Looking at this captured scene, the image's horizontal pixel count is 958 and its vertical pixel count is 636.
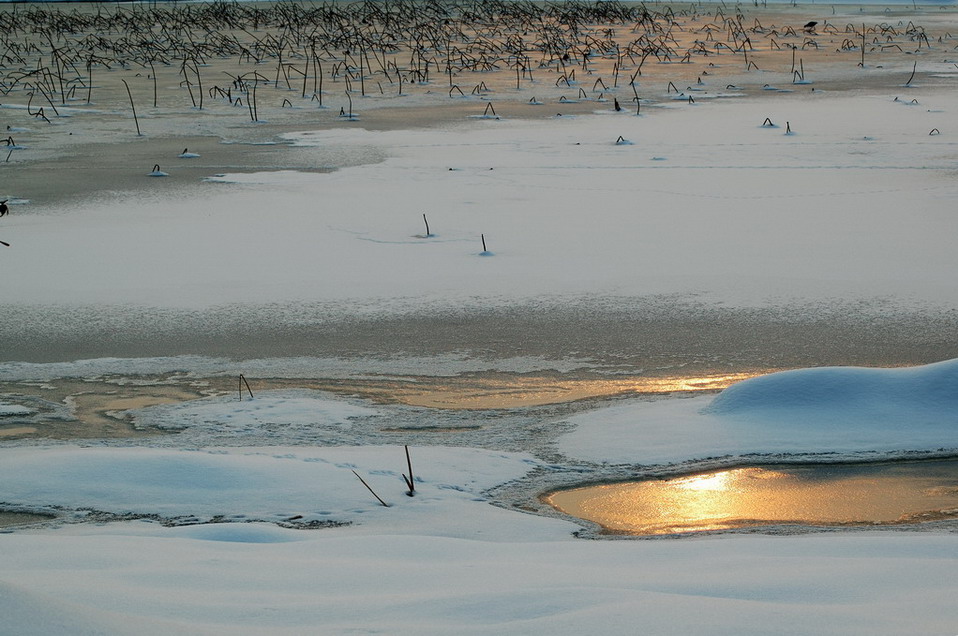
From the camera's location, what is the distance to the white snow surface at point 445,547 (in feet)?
A: 5.12

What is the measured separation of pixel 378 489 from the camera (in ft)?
8.47

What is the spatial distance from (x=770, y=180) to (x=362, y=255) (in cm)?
274

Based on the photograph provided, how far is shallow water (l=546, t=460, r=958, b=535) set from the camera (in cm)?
249

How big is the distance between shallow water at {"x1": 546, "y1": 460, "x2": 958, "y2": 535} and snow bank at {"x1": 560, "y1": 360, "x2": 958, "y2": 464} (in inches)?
3.5

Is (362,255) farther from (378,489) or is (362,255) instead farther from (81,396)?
(378,489)

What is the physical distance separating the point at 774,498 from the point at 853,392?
1.98ft

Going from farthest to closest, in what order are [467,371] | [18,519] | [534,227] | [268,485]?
[534,227] < [467,371] < [268,485] < [18,519]

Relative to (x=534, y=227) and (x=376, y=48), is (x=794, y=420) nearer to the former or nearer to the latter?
(x=534, y=227)

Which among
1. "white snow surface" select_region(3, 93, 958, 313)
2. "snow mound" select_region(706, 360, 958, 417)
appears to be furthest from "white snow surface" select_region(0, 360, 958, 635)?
"white snow surface" select_region(3, 93, 958, 313)

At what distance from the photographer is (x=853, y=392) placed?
306 centimetres

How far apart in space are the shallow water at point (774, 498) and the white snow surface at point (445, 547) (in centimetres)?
12

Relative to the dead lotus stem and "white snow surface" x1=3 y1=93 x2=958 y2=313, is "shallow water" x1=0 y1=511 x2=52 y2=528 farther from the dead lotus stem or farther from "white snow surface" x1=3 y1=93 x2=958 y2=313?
"white snow surface" x1=3 y1=93 x2=958 y2=313

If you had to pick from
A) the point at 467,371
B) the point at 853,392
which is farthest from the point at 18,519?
the point at 853,392

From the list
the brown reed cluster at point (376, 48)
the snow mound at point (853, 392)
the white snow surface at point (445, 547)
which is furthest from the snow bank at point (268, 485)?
the brown reed cluster at point (376, 48)
